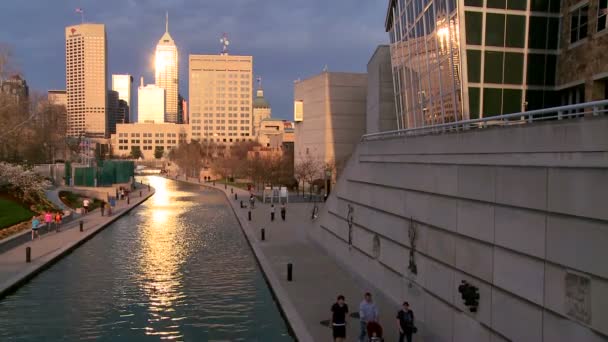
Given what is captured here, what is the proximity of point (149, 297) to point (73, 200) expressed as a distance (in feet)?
117

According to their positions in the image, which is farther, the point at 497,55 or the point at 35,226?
the point at 35,226

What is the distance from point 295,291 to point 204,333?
3.86m

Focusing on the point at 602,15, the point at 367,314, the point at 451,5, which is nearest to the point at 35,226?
the point at 367,314

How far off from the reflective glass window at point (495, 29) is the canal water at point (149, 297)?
596 inches

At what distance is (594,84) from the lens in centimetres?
2128

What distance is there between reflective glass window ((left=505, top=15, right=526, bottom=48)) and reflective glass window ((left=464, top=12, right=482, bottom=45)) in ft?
4.56

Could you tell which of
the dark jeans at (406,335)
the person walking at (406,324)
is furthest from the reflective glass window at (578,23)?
the dark jeans at (406,335)

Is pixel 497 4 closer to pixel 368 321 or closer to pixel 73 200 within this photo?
pixel 368 321

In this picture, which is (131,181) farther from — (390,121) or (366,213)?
(366,213)

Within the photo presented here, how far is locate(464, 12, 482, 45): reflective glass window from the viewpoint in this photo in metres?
24.8

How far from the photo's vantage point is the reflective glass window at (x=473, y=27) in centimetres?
2480

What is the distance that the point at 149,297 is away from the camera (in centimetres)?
1795

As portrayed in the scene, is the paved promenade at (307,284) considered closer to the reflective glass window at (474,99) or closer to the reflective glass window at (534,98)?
the reflective glass window at (474,99)

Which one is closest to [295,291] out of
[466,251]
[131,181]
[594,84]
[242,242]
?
[466,251]
